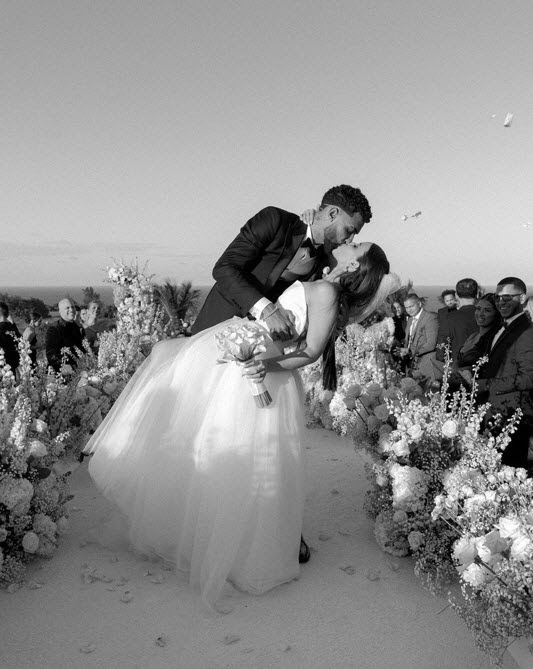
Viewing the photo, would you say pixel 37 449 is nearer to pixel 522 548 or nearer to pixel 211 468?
pixel 211 468

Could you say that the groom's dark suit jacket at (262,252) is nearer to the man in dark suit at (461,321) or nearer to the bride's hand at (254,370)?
the bride's hand at (254,370)

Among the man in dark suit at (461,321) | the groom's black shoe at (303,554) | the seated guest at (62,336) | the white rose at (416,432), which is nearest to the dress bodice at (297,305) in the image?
the white rose at (416,432)

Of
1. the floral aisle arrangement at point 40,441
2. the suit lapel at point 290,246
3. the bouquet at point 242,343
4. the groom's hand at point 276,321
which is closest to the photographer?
the bouquet at point 242,343

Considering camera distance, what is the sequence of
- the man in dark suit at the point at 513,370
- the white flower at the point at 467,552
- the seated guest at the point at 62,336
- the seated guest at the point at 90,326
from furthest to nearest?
the seated guest at the point at 90,326 → the seated guest at the point at 62,336 → the man in dark suit at the point at 513,370 → the white flower at the point at 467,552

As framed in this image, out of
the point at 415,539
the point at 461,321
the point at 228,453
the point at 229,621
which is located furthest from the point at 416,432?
the point at 461,321

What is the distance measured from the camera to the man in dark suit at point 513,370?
15.1 ft

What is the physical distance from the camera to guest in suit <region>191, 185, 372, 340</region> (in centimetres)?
325

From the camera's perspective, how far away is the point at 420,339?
775 cm

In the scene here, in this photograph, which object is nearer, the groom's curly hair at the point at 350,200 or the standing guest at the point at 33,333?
the groom's curly hair at the point at 350,200

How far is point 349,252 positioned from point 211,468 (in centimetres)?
156

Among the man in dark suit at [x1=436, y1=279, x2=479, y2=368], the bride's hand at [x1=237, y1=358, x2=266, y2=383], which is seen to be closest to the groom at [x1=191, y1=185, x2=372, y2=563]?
the bride's hand at [x1=237, y1=358, x2=266, y2=383]

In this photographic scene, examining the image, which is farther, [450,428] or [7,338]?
[7,338]

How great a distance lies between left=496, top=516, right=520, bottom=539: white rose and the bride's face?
162cm

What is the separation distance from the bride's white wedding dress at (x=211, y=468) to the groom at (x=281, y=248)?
256mm
